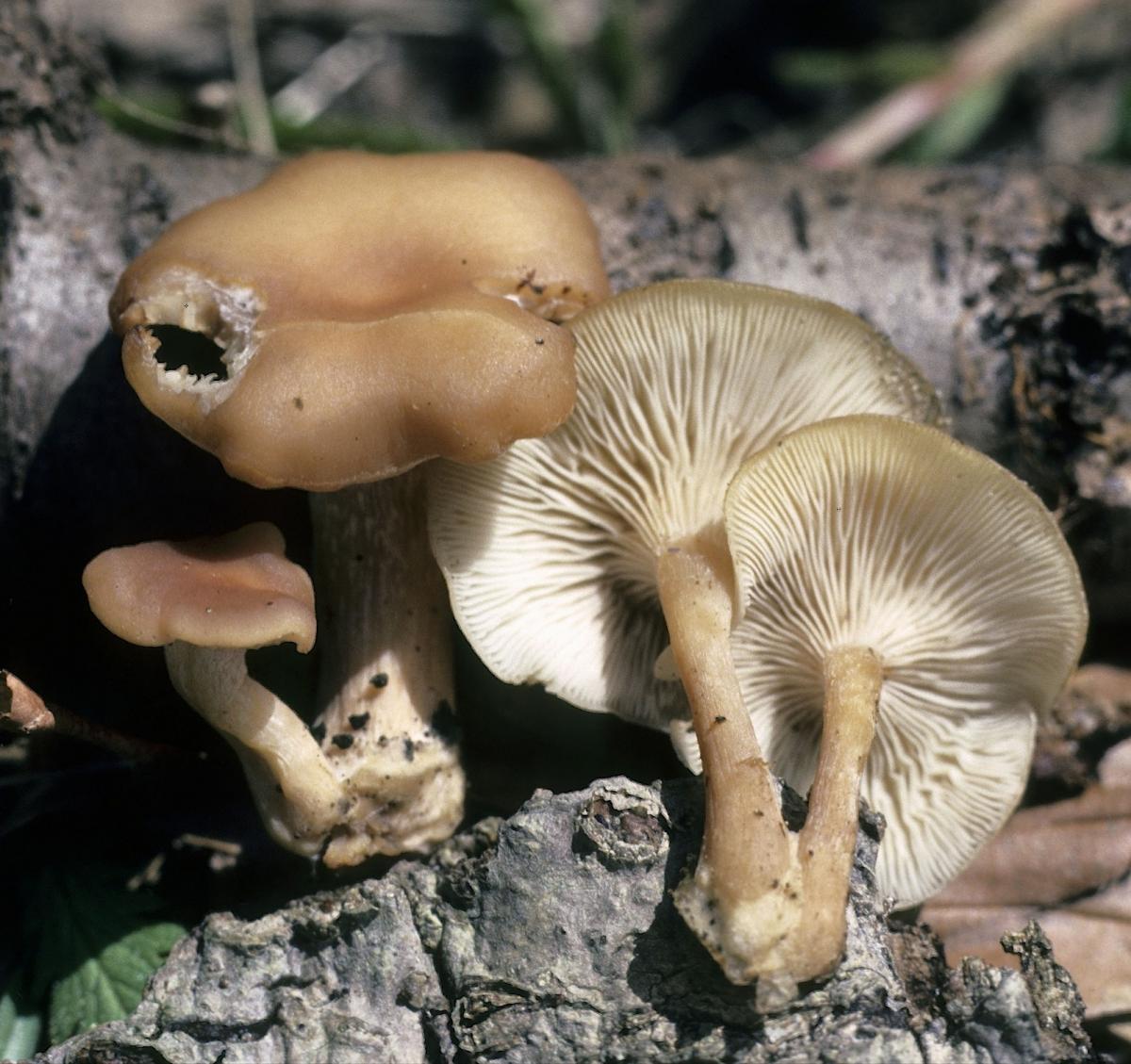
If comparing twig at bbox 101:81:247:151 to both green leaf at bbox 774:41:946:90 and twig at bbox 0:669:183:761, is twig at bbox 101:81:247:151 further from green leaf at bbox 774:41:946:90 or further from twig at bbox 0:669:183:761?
green leaf at bbox 774:41:946:90

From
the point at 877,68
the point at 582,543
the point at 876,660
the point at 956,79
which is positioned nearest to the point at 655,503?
the point at 582,543

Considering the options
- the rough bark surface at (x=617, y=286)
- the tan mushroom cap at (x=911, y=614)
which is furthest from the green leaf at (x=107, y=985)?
the tan mushroom cap at (x=911, y=614)

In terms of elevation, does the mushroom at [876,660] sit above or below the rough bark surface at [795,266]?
below

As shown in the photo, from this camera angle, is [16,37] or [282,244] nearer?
[282,244]

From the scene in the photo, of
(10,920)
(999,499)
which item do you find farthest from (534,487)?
(10,920)

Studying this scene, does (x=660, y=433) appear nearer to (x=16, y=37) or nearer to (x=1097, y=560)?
(x=1097, y=560)

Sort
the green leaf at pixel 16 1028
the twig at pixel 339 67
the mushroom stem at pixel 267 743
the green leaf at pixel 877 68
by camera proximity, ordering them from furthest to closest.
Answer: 1. the twig at pixel 339 67
2. the green leaf at pixel 877 68
3. the green leaf at pixel 16 1028
4. the mushroom stem at pixel 267 743

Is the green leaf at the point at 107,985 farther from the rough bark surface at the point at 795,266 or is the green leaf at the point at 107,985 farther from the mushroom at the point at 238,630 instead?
the rough bark surface at the point at 795,266
